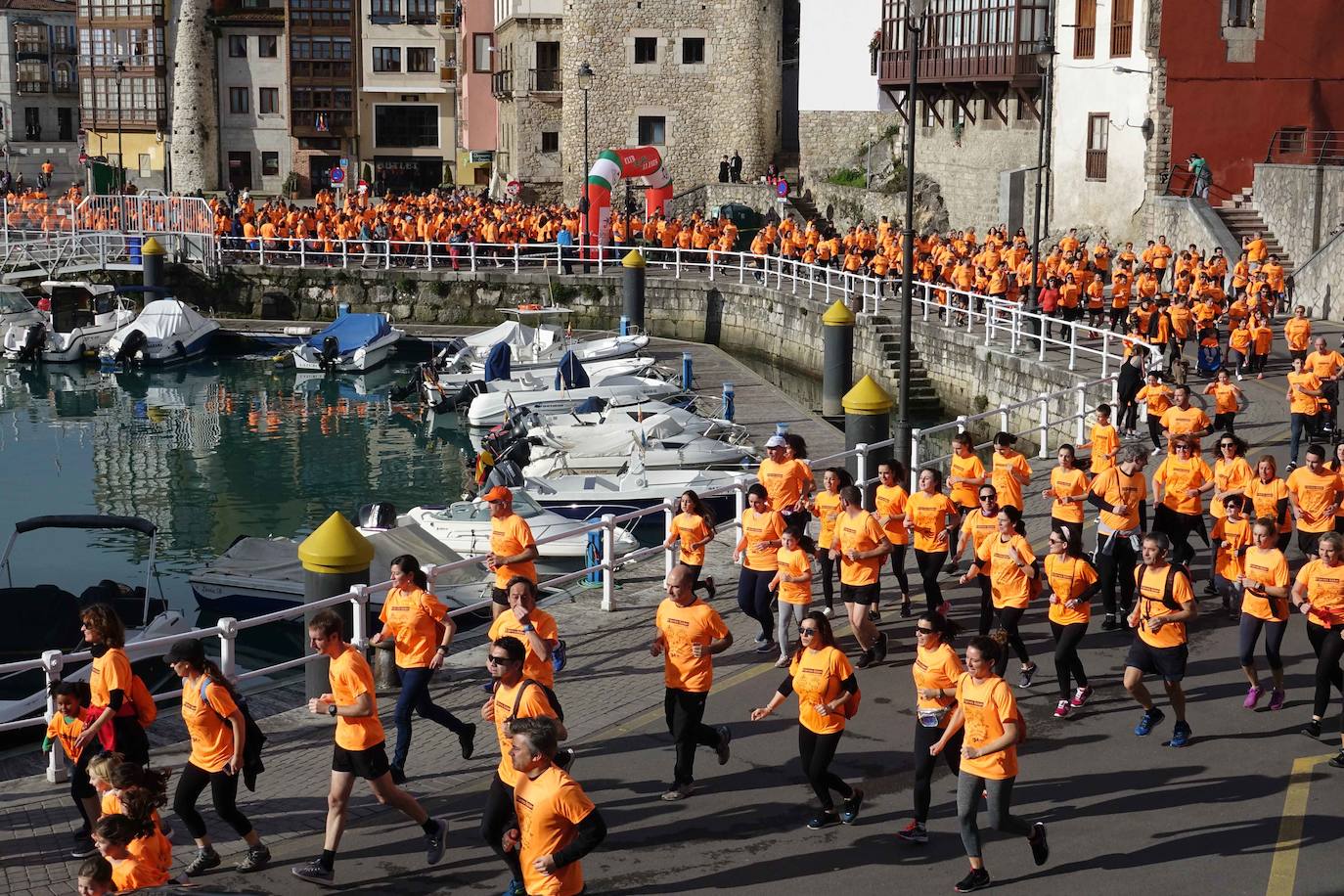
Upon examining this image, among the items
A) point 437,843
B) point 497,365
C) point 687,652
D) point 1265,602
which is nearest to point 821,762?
point 687,652

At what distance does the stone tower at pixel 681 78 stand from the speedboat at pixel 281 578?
128 ft

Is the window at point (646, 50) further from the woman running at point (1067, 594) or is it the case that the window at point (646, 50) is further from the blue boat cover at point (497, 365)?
the woman running at point (1067, 594)

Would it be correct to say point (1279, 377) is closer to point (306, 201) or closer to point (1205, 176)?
point (1205, 176)

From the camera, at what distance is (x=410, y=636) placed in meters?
10.8

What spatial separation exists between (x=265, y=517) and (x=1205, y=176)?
2145 cm

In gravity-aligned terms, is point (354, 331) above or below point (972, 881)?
above

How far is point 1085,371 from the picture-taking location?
88.1ft

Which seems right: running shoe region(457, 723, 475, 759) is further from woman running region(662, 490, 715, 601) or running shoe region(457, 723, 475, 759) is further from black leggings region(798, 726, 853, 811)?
woman running region(662, 490, 715, 601)

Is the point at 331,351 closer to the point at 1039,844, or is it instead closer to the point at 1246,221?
the point at 1246,221

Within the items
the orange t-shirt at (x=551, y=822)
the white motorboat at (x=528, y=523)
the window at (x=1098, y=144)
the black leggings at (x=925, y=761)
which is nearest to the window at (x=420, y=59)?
the window at (x=1098, y=144)

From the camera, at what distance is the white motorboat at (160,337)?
41312 millimetres

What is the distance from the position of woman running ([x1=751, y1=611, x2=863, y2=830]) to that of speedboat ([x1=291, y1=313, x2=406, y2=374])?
31407mm

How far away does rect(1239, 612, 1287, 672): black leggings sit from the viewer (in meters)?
12.0

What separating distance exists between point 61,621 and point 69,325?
30.4m
